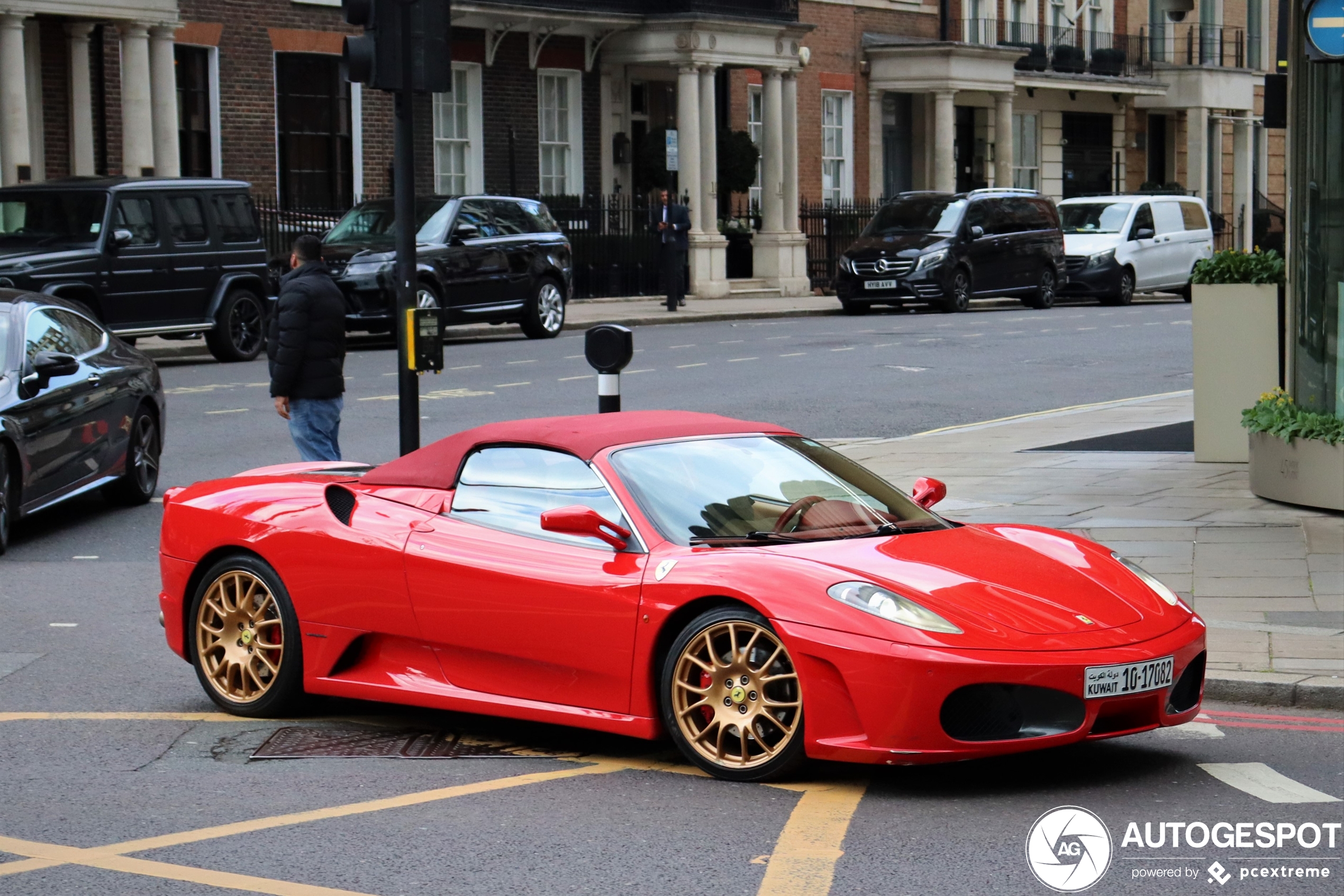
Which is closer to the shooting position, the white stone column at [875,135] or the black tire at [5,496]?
the black tire at [5,496]

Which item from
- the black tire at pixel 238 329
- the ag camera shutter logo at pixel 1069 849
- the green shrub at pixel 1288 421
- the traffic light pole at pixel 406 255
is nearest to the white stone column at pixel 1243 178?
the black tire at pixel 238 329

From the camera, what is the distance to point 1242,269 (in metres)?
13.5

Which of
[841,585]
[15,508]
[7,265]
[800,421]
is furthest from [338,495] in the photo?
[7,265]

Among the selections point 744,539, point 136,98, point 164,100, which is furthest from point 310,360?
point 164,100

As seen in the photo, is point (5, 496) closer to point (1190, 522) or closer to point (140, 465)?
point (140, 465)

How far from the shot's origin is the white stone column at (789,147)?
37.7 metres

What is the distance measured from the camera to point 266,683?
23.4ft

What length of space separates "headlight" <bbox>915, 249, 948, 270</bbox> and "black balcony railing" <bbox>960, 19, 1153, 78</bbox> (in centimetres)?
1427

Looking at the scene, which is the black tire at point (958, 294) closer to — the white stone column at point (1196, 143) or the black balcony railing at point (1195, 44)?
the black balcony railing at point (1195, 44)

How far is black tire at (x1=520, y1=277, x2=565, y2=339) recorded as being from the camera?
25.9 meters

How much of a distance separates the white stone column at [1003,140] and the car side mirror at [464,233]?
21.4 metres

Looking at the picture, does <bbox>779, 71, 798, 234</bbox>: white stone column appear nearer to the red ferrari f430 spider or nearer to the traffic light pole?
the traffic light pole

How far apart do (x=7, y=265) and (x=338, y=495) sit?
13821 mm

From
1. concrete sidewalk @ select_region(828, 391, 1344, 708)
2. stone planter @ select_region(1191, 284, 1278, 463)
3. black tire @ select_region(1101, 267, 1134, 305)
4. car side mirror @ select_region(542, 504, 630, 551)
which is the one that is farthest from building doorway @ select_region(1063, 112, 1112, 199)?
car side mirror @ select_region(542, 504, 630, 551)
